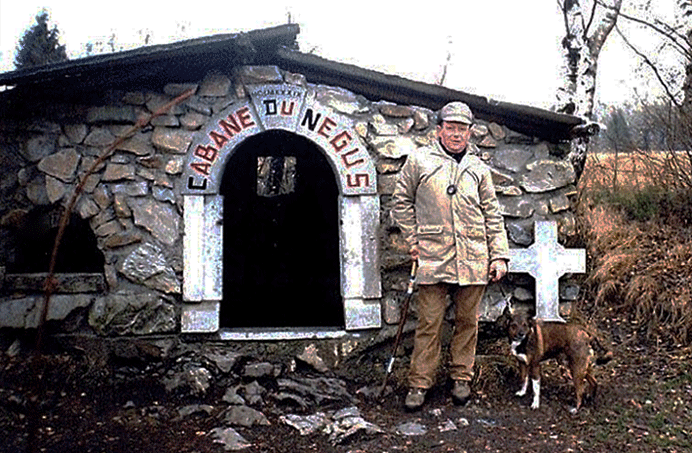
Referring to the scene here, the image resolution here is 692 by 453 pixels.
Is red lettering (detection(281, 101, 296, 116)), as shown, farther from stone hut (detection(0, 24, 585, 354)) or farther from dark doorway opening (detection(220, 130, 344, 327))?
dark doorway opening (detection(220, 130, 344, 327))

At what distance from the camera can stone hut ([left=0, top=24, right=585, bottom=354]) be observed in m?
5.68

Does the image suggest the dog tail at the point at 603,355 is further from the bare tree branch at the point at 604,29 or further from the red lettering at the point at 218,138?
the bare tree branch at the point at 604,29

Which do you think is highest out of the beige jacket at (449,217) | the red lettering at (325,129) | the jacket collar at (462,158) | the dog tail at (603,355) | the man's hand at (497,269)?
the red lettering at (325,129)

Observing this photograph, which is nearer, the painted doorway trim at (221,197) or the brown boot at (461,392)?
the brown boot at (461,392)

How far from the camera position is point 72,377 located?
18.0 feet

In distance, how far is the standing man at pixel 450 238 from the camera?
506cm

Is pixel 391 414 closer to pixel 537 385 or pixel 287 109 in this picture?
pixel 537 385

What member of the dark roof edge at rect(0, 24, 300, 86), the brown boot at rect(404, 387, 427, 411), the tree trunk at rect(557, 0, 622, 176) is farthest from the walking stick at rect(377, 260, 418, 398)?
the tree trunk at rect(557, 0, 622, 176)

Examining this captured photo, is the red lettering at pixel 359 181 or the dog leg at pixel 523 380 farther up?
the red lettering at pixel 359 181

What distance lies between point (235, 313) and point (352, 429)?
364 cm

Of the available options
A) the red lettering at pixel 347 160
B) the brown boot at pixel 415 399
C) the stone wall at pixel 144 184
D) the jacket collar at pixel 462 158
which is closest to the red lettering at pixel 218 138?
the stone wall at pixel 144 184

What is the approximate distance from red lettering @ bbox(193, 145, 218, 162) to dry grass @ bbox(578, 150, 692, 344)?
4740 mm

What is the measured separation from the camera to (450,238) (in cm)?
505

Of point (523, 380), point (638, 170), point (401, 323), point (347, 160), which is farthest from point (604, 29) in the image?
point (401, 323)
